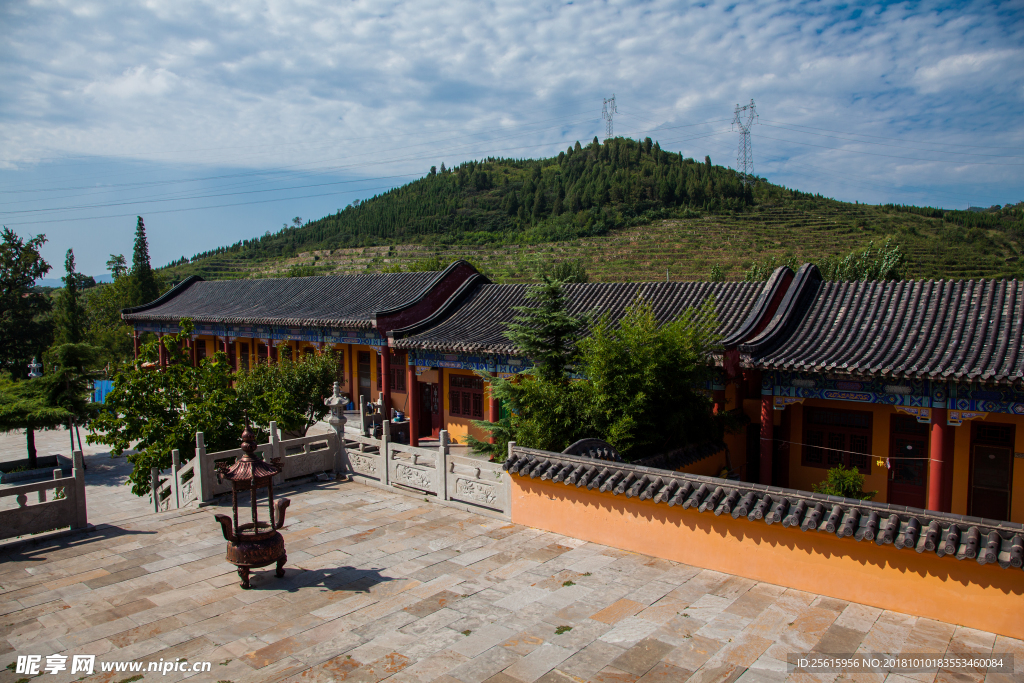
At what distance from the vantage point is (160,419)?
13.2m

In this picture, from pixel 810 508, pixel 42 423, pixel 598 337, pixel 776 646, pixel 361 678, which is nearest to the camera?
pixel 361 678

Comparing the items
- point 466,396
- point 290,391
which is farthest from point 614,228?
point 290,391

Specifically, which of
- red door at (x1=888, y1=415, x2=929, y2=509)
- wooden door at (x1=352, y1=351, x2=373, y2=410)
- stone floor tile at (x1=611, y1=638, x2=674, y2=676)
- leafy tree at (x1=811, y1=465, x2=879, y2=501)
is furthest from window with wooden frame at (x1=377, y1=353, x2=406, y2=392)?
stone floor tile at (x1=611, y1=638, x2=674, y2=676)

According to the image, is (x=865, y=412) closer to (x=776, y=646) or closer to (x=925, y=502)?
(x=925, y=502)

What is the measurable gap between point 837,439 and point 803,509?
6.46 metres

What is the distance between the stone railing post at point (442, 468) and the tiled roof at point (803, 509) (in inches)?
66.0

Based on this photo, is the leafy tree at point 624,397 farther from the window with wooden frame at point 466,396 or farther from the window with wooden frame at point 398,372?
the window with wooden frame at point 398,372

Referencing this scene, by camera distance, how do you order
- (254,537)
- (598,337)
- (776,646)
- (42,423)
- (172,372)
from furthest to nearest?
(42,423) → (172,372) → (598,337) → (254,537) → (776,646)

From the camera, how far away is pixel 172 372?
13.9 meters

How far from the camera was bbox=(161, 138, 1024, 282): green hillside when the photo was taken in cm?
4834

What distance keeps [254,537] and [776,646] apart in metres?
5.51

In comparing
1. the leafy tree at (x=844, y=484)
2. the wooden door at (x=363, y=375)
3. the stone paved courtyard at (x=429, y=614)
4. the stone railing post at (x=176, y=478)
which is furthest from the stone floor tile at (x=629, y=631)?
the wooden door at (x=363, y=375)

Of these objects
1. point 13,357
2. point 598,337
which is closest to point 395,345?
point 598,337

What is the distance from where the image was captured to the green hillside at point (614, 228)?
48.3 meters
